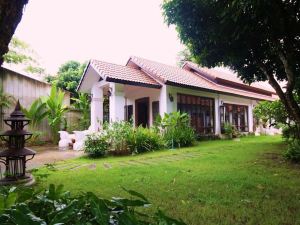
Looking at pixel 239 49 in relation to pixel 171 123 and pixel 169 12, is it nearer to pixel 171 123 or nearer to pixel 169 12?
pixel 169 12

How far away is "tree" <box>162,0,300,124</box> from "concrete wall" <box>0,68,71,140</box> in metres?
10.0

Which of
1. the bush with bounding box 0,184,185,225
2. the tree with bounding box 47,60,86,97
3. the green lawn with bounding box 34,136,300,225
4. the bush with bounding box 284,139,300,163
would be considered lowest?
the green lawn with bounding box 34,136,300,225

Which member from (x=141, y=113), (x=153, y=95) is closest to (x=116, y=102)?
(x=153, y=95)

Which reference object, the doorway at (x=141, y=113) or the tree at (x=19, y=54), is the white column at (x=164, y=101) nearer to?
the doorway at (x=141, y=113)

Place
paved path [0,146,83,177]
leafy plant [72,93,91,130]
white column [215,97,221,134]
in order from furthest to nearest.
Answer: white column [215,97,221,134], leafy plant [72,93,91,130], paved path [0,146,83,177]

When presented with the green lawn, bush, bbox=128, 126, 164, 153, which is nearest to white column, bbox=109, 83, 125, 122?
bush, bbox=128, 126, 164, 153

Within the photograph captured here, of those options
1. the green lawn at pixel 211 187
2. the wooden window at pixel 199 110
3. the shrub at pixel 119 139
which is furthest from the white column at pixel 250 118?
the green lawn at pixel 211 187

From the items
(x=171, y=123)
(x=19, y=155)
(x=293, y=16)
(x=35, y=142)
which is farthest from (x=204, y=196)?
(x=35, y=142)

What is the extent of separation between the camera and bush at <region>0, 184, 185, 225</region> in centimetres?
124

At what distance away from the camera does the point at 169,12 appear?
7.41m

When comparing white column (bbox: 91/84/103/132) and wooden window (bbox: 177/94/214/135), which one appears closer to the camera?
white column (bbox: 91/84/103/132)

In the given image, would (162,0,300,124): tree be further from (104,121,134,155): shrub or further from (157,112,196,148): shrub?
(157,112,196,148): shrub

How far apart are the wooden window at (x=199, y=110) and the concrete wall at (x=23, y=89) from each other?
7738mm

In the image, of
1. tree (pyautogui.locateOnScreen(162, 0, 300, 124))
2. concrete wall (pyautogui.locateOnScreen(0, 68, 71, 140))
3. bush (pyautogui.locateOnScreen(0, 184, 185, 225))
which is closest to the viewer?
bush (pyautogui.locateOnScreen(0, 184, 185, 225))
